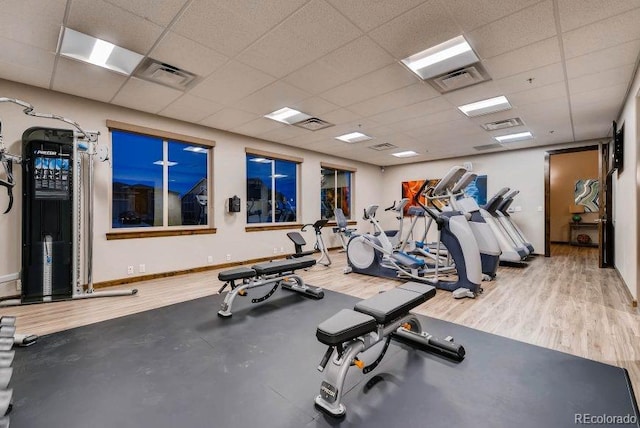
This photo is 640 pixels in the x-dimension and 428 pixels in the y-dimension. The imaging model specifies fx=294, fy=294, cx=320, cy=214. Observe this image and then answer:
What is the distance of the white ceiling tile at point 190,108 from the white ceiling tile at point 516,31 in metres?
3.42

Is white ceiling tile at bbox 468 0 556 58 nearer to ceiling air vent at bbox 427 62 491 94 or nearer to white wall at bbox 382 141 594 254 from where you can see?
ceiling air vent at bbox 427 62 491 94

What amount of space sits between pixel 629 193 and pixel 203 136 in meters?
6.35

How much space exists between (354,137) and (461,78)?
9.68ft

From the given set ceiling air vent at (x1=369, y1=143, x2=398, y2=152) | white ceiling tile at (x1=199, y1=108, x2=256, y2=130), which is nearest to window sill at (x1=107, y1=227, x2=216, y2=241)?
white ceiling tile at (x1=199, y1=108, x2=256, y2=130)

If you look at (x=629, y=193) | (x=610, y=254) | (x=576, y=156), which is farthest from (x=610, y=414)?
(x=576, y=156)

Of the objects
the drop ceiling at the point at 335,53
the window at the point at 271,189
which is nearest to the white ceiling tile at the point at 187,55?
the drop ceiling at the point at 335,53

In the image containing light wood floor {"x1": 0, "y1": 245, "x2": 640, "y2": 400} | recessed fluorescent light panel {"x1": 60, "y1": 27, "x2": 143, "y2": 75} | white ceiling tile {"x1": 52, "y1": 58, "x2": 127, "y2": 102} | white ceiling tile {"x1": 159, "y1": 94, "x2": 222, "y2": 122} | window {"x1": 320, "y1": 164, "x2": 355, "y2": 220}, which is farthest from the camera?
window {"x1": 320, "y1": 164, "x2": 355, "y2": 220}

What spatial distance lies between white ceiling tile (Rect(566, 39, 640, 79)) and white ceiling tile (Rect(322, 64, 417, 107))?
5.36 feet

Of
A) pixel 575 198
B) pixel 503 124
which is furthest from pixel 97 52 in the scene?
pixel 575 198

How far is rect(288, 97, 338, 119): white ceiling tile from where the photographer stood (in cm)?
420

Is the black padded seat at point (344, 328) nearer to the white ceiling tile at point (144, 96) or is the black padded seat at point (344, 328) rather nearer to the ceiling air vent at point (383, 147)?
the white ceiling tile at point (144, 96)

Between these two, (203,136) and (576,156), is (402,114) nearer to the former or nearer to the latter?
(203,136)

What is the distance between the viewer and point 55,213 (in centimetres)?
374

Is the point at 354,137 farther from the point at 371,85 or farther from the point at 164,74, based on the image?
the point at 164,74
